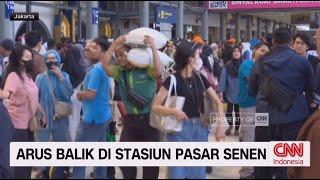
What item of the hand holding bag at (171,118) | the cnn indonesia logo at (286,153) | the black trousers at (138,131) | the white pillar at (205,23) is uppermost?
the white pillar at (205,23)

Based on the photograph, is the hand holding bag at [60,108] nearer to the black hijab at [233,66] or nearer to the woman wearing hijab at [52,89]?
the woman wearing hijab at [52,89]

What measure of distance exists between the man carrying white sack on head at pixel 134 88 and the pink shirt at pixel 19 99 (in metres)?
0.52

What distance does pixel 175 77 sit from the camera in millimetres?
2551

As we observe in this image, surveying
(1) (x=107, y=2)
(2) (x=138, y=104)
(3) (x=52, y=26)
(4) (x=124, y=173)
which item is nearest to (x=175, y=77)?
(2) (x=138, y=104)

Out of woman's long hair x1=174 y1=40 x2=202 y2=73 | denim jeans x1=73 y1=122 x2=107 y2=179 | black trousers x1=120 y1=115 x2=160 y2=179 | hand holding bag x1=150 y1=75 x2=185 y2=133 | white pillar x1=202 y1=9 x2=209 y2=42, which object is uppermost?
white pillar x1=202 y1=9 x2=209 y2=42

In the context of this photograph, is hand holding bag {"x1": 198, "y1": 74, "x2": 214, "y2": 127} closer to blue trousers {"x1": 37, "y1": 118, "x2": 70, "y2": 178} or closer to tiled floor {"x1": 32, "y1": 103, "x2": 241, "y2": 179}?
tiled floor {"x1": 32, "y1": 103, "x2": 241, "y2": 179}

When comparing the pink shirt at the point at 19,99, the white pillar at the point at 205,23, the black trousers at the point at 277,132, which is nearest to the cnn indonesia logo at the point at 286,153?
the black trousers at the point at 277,132

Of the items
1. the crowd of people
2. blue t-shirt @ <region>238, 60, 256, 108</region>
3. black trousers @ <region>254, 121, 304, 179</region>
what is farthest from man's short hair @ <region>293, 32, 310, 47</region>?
black trousers @ <region>254, 121, 304, 179</region>

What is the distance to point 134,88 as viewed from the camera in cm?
297

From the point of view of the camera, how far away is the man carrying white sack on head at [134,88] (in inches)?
113

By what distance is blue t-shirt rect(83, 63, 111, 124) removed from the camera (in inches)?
134

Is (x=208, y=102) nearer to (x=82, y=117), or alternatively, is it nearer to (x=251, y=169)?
(x=251, y=169)

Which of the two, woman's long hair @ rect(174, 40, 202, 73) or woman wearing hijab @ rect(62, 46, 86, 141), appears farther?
woman wearing hijab @ rect(62, 46, 86, 141)

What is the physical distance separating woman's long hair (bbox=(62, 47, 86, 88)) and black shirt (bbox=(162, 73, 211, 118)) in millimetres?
1756
